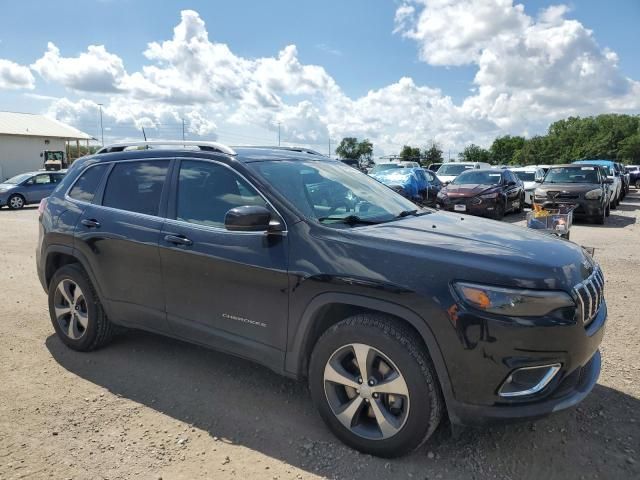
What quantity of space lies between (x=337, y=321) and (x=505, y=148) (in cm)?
14112

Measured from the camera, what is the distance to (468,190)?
47.4 ft

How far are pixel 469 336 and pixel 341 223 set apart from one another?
1.09 metres

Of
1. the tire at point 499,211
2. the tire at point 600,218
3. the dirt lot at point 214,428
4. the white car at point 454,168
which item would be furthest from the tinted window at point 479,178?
the dirt lot at point 214,428

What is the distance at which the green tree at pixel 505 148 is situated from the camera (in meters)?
129

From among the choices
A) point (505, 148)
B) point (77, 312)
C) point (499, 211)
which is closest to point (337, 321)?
point (77, 312)

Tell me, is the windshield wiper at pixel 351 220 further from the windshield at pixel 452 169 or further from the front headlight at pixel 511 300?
the windshield at pixel 452 169

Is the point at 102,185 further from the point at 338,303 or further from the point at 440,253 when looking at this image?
the point at 440,253

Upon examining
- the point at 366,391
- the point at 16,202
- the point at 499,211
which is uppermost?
the point at 499,211

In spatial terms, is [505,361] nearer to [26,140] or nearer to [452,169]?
[452,169]

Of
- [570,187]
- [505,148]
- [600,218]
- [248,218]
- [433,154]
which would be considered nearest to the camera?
[248,218]

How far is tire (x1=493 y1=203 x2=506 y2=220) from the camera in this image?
14.5 meters

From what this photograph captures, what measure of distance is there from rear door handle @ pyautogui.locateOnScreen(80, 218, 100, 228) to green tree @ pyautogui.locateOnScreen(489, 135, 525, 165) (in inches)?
5152

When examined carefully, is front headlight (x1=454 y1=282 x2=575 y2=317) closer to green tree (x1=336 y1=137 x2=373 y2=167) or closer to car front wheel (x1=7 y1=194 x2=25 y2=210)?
car front wheel (x1=7 y1=194 x2=25 y2=210)

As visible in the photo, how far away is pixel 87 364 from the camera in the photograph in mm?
4195
